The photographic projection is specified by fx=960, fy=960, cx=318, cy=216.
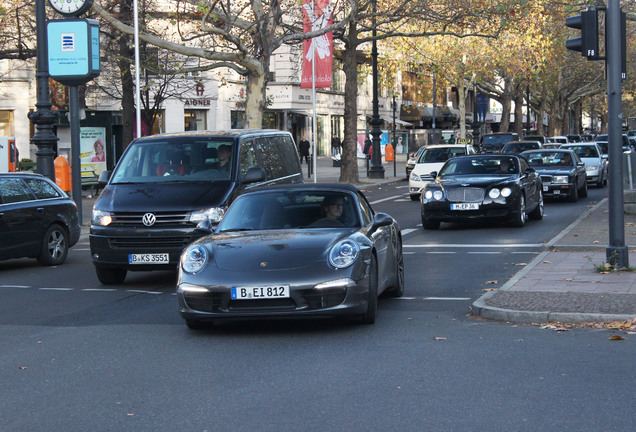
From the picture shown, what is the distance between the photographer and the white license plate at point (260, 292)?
8.23m

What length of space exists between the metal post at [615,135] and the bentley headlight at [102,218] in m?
6.25

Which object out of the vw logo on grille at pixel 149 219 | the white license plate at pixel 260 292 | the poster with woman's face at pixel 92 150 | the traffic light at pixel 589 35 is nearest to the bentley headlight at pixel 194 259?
the white license plate at pixel 260 292

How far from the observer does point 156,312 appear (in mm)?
10164

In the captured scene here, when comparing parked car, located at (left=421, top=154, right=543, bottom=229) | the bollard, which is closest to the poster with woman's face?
the bollard

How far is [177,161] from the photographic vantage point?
1324cm

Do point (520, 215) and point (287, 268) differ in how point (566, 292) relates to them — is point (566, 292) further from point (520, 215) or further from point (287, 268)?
point (520, 215)

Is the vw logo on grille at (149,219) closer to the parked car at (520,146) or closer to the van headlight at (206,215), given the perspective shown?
the van headlight at (206,215)

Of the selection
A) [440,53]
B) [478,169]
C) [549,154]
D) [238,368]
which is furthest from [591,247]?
[440,53]

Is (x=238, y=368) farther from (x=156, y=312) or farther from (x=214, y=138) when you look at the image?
(x=214, y=138)

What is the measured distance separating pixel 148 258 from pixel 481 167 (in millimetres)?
9902

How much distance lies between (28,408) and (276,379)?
170 centimetres

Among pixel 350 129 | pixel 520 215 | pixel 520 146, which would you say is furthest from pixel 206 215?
pixel 350 129

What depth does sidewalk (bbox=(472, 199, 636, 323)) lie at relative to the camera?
29.3 feet

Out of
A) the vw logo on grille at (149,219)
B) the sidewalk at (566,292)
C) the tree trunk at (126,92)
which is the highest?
the tree trunk at (126,92)
